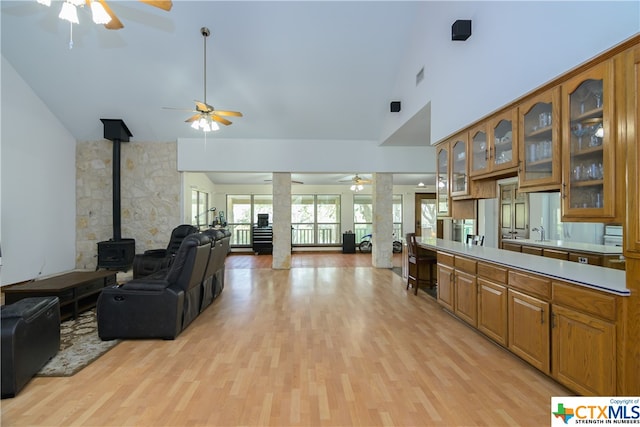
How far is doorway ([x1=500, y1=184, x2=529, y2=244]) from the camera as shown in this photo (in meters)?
6.59

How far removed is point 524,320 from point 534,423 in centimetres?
81

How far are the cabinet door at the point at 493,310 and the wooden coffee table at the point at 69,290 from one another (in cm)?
449

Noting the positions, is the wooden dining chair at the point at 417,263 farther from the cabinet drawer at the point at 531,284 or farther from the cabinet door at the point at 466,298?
the cabinet drawer at the point at 531,284

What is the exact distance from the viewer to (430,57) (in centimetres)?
436

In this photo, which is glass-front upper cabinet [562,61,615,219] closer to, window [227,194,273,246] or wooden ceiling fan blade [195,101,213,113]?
wooden ceiling fan blade [195,101,213,113]

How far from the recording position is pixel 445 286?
393cm

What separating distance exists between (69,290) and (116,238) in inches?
125

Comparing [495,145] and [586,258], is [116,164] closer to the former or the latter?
[495,145]

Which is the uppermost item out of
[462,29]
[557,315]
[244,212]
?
[462,29]

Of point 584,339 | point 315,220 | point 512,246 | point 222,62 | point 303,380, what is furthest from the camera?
point 315,220

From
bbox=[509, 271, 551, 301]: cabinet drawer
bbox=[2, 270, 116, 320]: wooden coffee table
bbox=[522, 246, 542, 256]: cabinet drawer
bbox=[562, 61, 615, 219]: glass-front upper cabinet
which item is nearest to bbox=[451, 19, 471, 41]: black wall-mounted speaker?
bbox=[562, 61, 615, 219]: glass-front upper cabinet

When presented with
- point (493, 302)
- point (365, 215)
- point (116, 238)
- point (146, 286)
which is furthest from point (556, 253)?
point (116, 238)

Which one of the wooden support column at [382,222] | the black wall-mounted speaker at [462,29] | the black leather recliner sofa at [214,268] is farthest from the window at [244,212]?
the black wall-mounted speaker at [462,29]

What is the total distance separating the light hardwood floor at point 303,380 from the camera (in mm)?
1974
